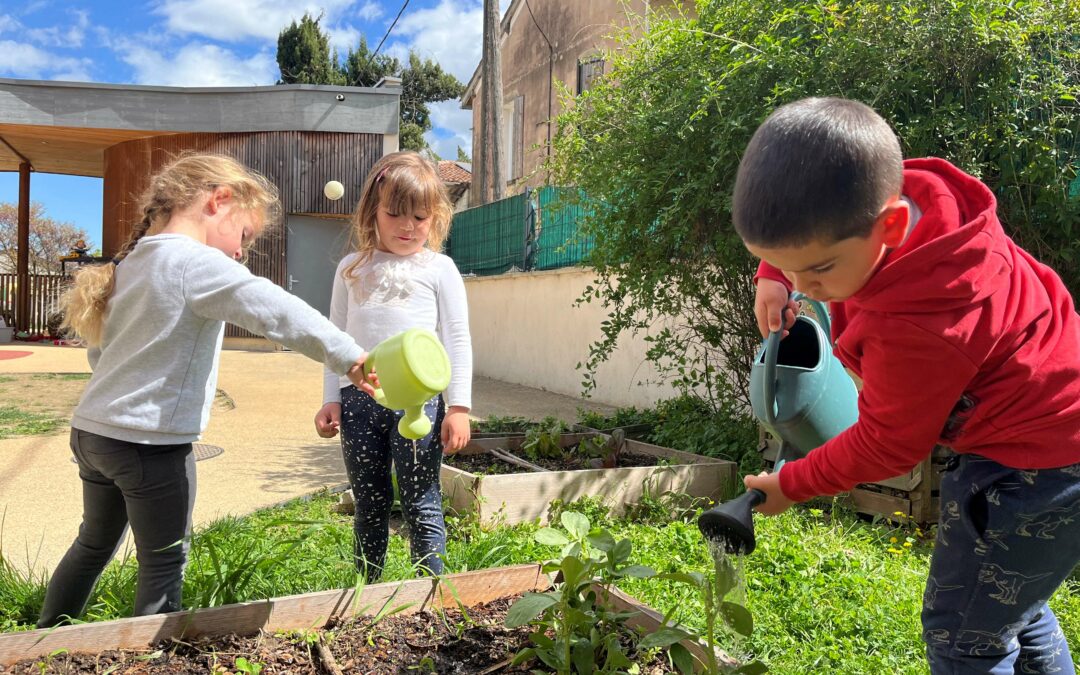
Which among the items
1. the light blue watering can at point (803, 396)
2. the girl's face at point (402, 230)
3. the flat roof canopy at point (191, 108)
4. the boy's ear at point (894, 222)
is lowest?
the light blue watering can at point (803, 396)

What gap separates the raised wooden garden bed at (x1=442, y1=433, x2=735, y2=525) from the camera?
11.0 feet

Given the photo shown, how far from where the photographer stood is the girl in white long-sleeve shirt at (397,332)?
2.44 meters

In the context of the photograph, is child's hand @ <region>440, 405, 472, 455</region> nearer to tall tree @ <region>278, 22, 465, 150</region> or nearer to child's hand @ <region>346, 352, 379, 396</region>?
child's hand @ <region>346, 352, 379, 396</region>

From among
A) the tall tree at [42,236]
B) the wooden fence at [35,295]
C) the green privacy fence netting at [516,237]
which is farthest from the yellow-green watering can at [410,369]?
the tall tree at [42,236]

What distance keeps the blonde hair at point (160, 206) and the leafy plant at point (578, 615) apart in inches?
49.8

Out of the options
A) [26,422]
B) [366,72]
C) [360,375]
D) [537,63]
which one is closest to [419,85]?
[366,72]

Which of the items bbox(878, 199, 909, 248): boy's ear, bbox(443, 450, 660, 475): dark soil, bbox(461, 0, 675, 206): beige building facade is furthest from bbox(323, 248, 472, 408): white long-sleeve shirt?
bbox(461, 0, 675, 206): beige building facade

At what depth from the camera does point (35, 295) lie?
688 inches

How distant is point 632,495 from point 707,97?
1.91 metres

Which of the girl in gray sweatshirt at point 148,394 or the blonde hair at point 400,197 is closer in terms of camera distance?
the girl in gray sweatshirt at point 148,394

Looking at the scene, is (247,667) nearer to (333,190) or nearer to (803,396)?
(803,396)

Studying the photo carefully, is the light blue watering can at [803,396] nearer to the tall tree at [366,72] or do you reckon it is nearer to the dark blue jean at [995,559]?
the dark blue jean at [995,559]

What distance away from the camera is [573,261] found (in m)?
8.83

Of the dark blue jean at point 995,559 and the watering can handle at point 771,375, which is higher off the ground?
the watering can handle at point 771,375
